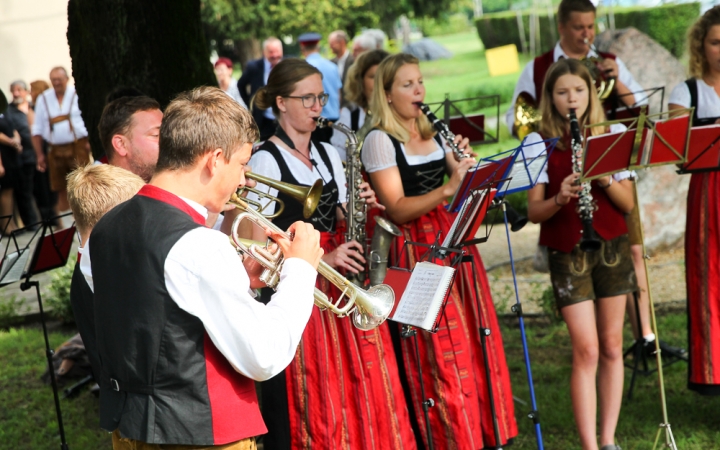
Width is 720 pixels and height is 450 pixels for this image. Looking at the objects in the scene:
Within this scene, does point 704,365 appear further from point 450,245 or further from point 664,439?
point 450,245

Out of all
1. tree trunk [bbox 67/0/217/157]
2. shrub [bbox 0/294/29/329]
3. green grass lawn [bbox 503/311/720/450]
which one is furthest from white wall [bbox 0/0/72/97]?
green grass lawn [bbox 503/311/720/450]

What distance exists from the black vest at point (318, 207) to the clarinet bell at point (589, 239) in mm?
1188

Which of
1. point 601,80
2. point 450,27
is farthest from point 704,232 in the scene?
point 450,27

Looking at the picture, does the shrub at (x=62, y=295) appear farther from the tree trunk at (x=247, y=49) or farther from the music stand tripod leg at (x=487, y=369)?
the tree trunk at (x=247, y=49)

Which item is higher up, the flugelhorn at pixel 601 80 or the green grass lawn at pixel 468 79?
the flugelhorn at pixel 601 80

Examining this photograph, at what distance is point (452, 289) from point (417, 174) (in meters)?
0.59

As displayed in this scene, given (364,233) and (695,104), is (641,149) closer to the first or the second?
(695,104)

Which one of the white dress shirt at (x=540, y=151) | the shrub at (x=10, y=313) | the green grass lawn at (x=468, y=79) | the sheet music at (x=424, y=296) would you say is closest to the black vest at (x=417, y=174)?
the white dress shirt at (x=540, y=151)

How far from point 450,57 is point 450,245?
23.4m

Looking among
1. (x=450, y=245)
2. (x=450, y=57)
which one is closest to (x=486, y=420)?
(x=450, y=245)

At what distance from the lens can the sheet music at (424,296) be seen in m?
2.96

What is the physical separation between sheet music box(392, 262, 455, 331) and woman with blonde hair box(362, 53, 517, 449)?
719 mm

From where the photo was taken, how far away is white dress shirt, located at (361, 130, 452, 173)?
13.0 ft

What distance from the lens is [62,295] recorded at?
7.48m
